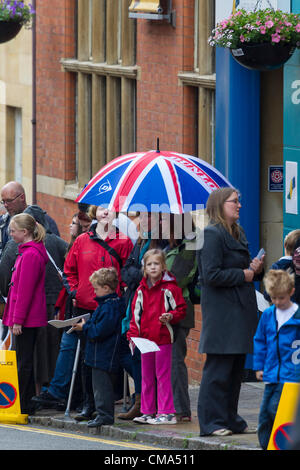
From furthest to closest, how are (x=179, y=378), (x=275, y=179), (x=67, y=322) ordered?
(x=275, y=179) → (x=179, y=378) → (x=67, y=322)

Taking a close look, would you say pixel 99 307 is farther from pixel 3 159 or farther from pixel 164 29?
pixel 3 159

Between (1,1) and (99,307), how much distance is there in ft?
28.4

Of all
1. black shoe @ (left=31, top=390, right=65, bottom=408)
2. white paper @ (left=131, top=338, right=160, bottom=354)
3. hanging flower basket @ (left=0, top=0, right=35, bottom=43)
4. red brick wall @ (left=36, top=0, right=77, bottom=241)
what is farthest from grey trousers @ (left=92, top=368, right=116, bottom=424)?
hanging flower basket @ (left=0, top=0, right=35, bottom=43)

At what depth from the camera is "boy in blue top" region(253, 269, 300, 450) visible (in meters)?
9.02

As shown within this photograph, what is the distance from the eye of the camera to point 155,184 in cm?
1047

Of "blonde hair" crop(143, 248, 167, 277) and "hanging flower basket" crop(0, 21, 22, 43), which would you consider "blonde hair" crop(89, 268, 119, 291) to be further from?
"hanging flower basket" crop(0, 21, 22, 43)

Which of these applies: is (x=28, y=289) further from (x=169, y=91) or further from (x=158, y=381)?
(x=169, y=91)

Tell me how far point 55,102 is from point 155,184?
8963 mm

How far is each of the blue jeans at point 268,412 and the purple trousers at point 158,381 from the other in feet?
5.14

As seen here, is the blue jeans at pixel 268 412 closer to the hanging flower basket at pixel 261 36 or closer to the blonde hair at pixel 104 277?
the blonde hair at pixel 104 277

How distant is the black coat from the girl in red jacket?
59cm

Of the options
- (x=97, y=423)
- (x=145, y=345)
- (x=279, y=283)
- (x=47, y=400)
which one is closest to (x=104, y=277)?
(x=145, y=345)

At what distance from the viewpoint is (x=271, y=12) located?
39.5ft

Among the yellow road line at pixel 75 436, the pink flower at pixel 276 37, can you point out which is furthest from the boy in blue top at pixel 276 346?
the pink flower at pixel 276 37
